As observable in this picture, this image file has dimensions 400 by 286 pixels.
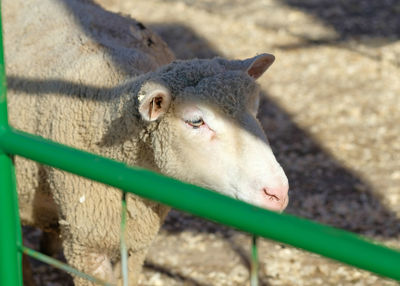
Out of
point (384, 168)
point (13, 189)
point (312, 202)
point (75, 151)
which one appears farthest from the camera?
point (384, 168)

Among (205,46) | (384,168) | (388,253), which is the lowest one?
(388,253)

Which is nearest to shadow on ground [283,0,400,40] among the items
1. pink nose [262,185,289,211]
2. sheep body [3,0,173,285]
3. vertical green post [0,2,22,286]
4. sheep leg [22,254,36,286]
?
sheep body [3,0,173,285]

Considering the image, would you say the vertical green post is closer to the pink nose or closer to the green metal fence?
the green metal fence

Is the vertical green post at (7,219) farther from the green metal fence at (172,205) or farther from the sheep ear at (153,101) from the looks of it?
the sheep ear at (153,101)

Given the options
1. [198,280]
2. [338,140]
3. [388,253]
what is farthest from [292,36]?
[388,253]

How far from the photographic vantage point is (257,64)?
2.64 metres

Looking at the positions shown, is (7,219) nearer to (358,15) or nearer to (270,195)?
(270,195)

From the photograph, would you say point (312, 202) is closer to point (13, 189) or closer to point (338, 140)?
point (338, 140)

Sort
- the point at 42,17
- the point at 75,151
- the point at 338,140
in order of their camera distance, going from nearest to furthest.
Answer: the point at 75,151 < the point at 42,17 < the point at 338,140

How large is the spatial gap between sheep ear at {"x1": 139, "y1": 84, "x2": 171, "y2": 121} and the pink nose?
1.57ft

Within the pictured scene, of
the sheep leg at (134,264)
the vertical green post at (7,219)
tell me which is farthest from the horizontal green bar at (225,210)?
the sheep leg at (134,264)

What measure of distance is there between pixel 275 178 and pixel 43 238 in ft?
6.78

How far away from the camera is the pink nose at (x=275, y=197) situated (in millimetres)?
2162

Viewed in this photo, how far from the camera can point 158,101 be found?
2316 millimetres
